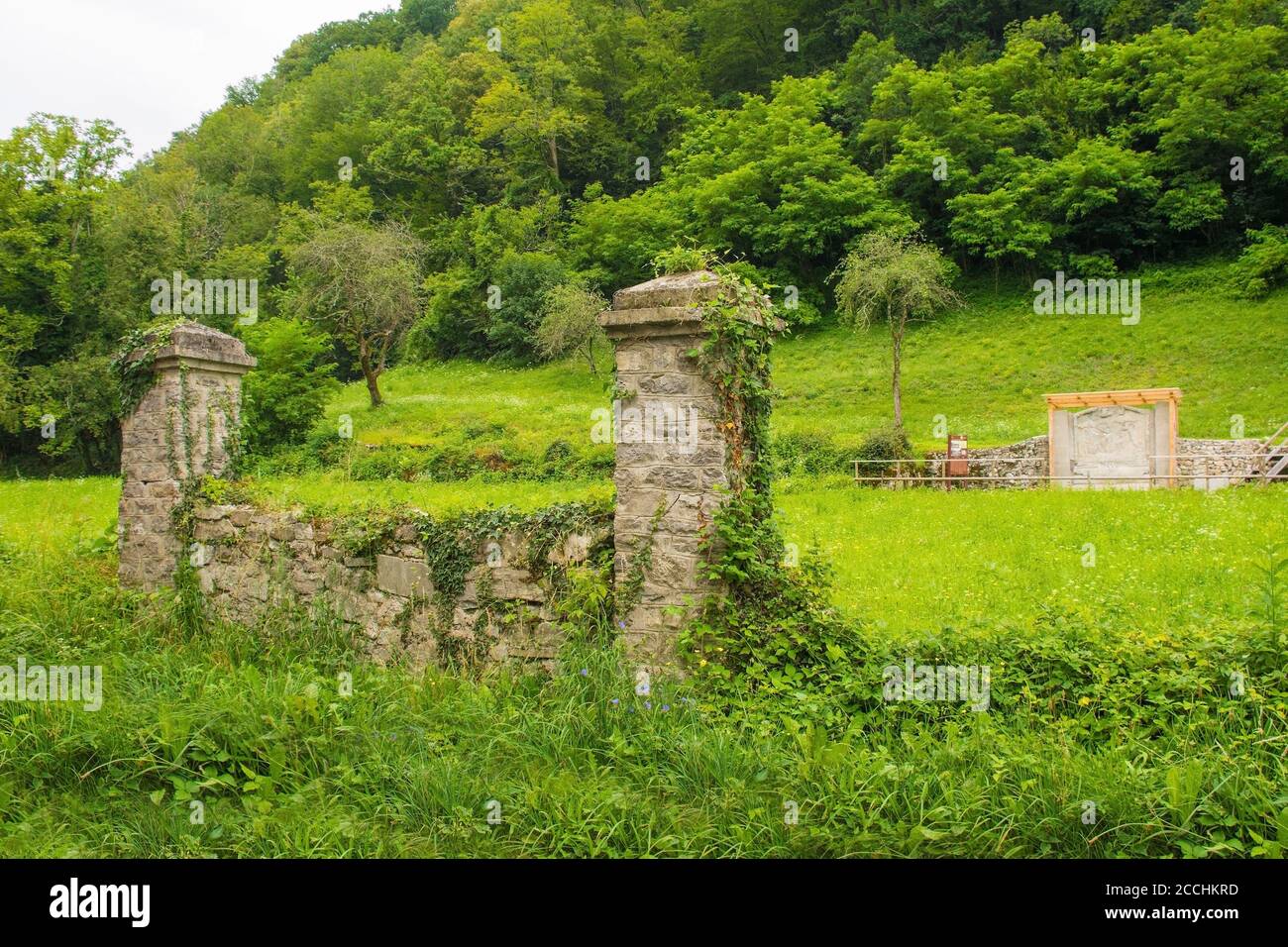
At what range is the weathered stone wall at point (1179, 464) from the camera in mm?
16844

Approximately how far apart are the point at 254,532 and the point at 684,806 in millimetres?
5031

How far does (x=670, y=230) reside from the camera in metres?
41.7

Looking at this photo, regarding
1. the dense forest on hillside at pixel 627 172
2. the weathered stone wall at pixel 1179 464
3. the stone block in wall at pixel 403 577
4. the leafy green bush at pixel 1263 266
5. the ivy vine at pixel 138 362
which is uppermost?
the dense forest on hillside at pixel 627 172

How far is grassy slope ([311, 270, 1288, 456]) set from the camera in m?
23.6

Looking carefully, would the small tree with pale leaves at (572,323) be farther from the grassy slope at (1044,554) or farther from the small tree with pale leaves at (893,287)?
the grassy slope at (1044,554)

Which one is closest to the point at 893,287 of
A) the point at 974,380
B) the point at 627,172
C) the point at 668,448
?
the point at 974,380

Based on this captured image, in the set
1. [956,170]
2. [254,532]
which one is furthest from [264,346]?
[956,170]

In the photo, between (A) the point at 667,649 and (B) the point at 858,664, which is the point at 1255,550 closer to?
(B) the point at 858,664

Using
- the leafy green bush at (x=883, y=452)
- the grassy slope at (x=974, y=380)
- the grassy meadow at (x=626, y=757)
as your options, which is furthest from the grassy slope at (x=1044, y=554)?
the grassy slope at (x=974, y=380)

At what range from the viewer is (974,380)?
28875 millimetres

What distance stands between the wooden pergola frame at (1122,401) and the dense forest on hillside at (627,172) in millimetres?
10662

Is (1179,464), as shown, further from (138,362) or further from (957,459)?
(138,362)

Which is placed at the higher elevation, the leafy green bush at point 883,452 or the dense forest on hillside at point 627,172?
the dense forest on hillside at point 627,172

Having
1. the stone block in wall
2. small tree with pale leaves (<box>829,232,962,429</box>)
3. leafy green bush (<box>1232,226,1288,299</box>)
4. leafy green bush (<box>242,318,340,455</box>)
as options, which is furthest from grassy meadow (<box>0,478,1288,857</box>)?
leafy green bush (<box>1232,226,1288,299</box>)
